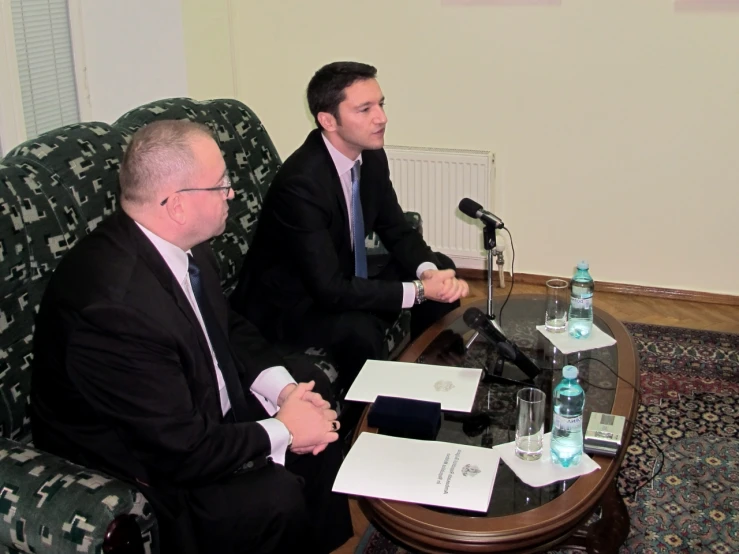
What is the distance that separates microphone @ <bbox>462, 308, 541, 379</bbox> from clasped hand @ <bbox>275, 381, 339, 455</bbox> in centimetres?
52

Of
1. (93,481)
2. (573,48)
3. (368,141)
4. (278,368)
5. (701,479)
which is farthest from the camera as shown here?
(573,48)

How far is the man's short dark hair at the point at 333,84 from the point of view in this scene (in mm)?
3084

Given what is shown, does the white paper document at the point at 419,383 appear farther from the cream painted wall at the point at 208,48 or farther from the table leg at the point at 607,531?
the cream painted wall at the point at 208,48

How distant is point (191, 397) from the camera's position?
6.83 ft

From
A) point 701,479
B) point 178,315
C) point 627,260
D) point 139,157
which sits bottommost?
point 701,479

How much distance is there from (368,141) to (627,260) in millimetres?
1845

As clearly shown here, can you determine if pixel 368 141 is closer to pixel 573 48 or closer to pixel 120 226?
pixel 120 226

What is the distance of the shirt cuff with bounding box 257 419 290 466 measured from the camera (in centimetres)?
217

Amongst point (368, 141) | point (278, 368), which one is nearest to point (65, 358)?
point (278, 368)

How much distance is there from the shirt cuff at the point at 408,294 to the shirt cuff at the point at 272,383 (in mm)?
691

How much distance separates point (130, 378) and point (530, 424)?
0.93m

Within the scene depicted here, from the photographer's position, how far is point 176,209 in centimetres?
212

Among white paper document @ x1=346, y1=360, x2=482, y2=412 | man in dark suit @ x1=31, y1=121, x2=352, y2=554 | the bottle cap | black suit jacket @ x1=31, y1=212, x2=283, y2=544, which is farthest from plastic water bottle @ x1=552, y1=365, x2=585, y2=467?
black suit jacket @ x1=31, y1=212, x2=283, y2=544

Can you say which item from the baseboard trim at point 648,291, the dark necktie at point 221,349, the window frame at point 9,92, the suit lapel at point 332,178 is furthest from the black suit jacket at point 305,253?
the baseboard trim at point 648,291
